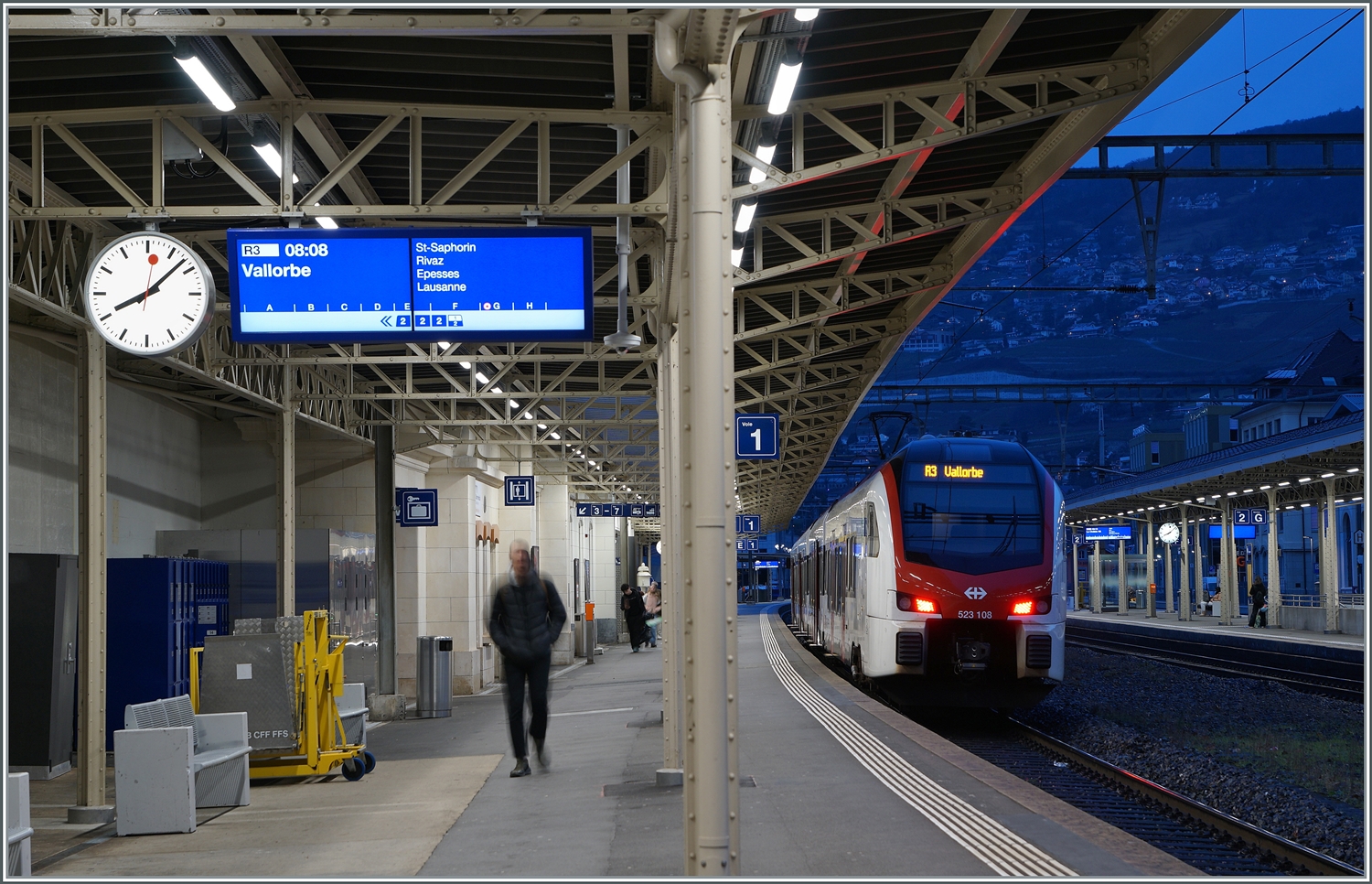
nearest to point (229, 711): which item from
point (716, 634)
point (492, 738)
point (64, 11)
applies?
point (492, 738)

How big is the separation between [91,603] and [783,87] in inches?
280

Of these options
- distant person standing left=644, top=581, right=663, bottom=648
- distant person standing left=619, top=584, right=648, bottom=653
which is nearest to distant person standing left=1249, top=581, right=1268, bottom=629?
distant person standing left=644, top=581, right=663, bottom=648

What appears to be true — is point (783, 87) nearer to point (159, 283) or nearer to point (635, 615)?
point (159, 283)

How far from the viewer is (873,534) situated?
16.3m

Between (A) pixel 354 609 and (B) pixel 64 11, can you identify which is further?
(A) pixel 354 609

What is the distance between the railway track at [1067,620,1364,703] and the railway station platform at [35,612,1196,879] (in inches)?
429

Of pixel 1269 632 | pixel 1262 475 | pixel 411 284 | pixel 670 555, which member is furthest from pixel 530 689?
pixel 1269 632

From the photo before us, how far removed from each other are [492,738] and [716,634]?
38.3 feet

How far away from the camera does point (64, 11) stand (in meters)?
7.34

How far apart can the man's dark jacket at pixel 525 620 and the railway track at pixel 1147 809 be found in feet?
15.6

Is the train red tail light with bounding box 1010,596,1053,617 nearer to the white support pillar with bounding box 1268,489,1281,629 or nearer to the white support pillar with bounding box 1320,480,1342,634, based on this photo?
the white support pillar with bounding box 1320,480,1342,634

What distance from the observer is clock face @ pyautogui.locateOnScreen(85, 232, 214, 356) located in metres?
8.82

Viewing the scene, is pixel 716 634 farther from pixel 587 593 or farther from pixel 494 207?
pixel 587 593

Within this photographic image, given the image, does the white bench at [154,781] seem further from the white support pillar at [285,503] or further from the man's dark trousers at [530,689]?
the white support pillar at [285,503]
